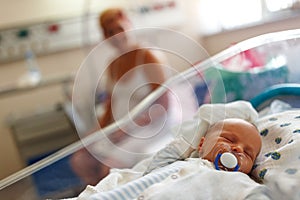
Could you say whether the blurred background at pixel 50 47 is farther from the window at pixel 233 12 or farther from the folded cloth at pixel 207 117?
the folded cloth at pixel 207 117

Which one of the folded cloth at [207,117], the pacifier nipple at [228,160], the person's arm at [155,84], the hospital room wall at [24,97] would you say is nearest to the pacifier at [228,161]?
the pacifier nipple at [228,160]

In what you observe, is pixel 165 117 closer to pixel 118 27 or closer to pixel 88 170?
pixel 88 170

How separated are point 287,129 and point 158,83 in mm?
531

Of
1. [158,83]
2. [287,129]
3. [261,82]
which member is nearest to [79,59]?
[158,83]

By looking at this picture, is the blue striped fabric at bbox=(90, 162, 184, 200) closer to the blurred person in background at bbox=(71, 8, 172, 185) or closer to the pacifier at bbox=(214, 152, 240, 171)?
the pacifier at bbox=(214, 152, 240, 171)

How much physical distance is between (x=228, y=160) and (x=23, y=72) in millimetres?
2180

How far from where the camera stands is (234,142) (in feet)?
2.81

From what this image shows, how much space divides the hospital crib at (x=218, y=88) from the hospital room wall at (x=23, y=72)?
1.44 m

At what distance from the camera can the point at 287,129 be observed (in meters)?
0.91

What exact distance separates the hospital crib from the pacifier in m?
0.27

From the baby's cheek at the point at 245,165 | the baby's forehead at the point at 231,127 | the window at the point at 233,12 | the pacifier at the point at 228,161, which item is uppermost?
the window at the point at 233,12

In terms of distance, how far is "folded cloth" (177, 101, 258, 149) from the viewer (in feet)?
3.03

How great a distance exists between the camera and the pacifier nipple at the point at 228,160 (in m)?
0.79

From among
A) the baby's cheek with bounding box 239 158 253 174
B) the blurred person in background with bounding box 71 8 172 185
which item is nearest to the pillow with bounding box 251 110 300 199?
the baby's cheek with bounding box 239 158 253 174
